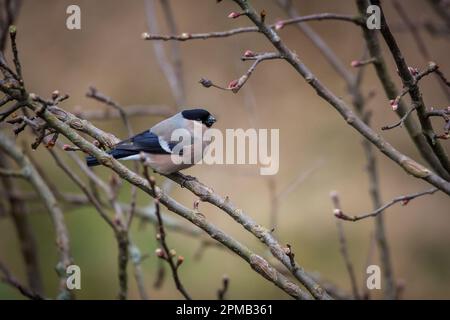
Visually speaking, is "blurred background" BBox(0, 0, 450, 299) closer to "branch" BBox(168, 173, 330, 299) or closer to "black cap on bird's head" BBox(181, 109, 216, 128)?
"black cap on bird's head" BBox(181, 109, 216, 128)

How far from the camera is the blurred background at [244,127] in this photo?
4938 millimetres

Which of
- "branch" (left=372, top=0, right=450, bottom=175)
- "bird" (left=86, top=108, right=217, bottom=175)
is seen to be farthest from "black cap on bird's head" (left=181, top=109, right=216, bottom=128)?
"branch" (left=372, top=0, right=450, bottom=175)

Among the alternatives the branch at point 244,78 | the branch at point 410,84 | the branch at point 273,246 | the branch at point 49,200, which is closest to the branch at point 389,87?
the branch at point 410,84

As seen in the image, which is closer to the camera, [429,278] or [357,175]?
[429,278]

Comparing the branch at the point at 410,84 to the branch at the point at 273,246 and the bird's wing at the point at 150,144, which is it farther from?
the bird's wing at the point at 150,144

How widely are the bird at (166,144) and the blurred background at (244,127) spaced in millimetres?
1754

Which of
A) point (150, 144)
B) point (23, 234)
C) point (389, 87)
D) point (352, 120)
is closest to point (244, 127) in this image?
point (23, 234)

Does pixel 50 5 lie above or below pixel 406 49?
above

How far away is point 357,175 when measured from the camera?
5.51 metres

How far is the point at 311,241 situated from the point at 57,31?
289cm
